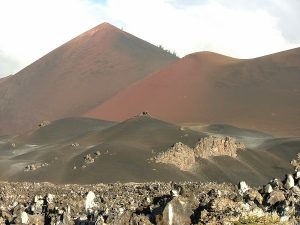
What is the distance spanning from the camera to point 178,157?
40625mm

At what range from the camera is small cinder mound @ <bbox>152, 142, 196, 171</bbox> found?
131 feet

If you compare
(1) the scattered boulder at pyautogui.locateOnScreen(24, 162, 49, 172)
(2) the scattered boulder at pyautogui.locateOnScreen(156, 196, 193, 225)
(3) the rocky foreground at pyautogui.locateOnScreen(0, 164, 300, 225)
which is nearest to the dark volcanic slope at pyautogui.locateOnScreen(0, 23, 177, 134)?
(1) the scattered boulder at pyautogui.locateOnScreen(24, 162, 49, 172)

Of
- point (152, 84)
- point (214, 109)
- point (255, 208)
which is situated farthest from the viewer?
point (152, 84)

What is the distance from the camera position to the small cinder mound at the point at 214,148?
4322cm

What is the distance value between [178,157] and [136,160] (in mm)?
2574

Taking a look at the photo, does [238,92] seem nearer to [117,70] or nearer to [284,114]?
[284,114]

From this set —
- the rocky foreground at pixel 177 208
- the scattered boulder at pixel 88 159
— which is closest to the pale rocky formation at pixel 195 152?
the scattered boulder at pixel 88 159

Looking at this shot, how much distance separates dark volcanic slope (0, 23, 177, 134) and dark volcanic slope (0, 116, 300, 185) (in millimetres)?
42115

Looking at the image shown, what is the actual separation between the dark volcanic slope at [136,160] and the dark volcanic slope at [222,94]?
66.2 feet

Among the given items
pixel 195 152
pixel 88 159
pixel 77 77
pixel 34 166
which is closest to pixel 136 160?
pixel 88 159

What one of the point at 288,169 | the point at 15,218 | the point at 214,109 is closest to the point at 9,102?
the point at 214,109

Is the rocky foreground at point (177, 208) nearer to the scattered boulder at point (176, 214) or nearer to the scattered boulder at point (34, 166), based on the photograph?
the scattered boulder at point (176, 214)

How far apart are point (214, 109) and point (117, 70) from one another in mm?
32567

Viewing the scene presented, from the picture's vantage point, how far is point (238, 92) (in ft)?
279
